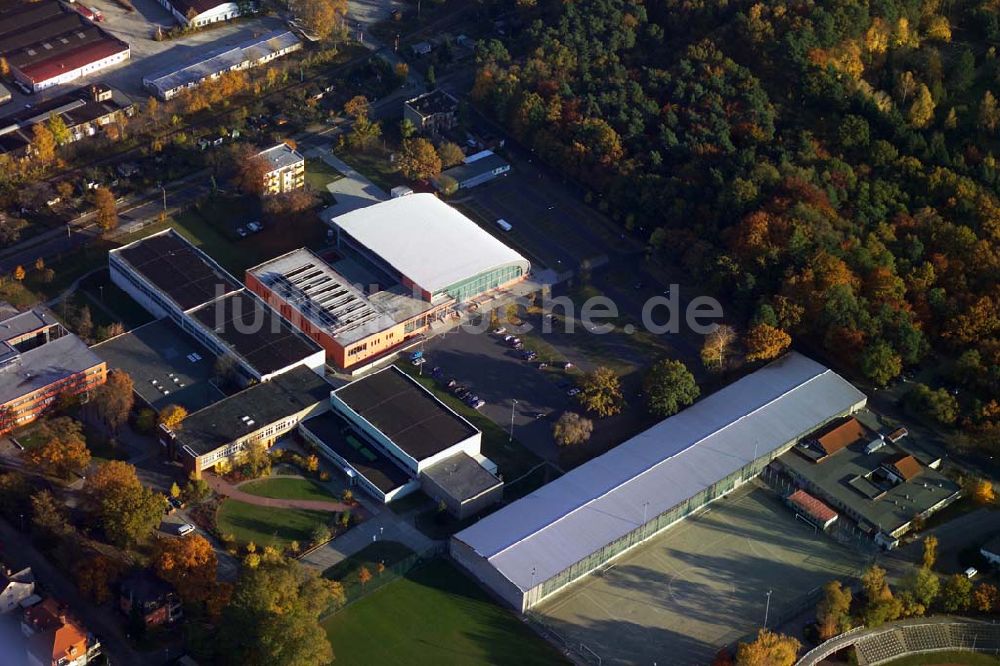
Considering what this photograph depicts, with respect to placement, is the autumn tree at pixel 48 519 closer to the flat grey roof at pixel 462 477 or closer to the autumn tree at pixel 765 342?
the flat grey roof at pixel 462 477

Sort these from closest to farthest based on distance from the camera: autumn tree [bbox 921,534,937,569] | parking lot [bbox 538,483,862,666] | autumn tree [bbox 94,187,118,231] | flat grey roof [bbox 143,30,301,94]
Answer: parking lot [bbox 538,483,862,666], autumn tree [bbox 921,534,937,569], autumn tree [bbox 94,187,118,231], flat grey roof [bbox 143,30,301,94]

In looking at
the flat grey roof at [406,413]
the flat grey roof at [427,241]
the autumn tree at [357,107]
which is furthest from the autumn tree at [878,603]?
the autumn tree at [357,107]

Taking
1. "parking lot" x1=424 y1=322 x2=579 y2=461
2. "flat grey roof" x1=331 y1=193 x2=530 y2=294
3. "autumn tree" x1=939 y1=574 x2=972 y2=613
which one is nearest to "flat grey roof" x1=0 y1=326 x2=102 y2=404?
"flat grey roof" x1=331 y1=193 x2=530 y2=294

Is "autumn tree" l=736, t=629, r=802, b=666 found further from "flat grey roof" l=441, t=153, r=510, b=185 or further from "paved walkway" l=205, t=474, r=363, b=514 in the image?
"flat grey roof" l=441, t=153, r=510, b=185

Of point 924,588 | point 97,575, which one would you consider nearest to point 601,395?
point 924,588

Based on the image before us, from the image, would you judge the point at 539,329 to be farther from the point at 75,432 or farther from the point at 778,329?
the point at 75,432
